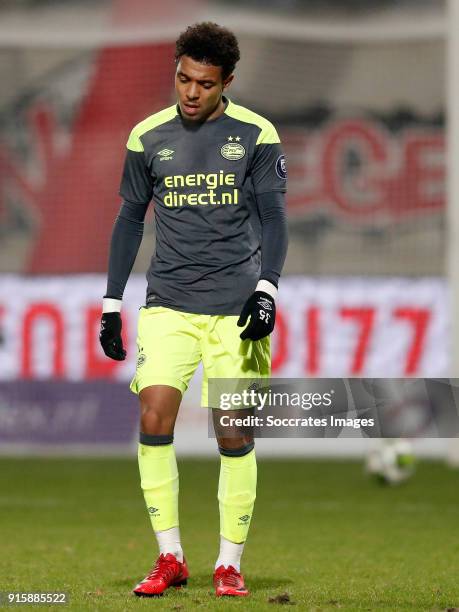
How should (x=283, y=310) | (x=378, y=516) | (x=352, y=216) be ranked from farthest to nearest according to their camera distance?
(x=352, y=216)
(x=283, y=310)
(x=378, y=516)

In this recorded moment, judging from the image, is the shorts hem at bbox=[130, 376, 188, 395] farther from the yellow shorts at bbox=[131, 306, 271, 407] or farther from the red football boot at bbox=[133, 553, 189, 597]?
the red football boot at bbox=[133, 553, 189, 597]

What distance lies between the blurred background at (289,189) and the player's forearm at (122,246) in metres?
10.1

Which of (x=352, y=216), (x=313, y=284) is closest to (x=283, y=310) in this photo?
(x=313, y=284)

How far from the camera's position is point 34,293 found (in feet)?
54.2

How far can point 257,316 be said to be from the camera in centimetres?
520

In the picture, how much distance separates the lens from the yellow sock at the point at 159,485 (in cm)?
534

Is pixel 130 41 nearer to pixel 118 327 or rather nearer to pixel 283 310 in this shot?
pixel 283 310

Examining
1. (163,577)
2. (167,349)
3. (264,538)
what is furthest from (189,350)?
(264,538)

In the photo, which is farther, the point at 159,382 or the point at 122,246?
the point at 122,246

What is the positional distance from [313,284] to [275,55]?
9.99 feet

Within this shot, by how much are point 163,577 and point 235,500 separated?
1.29ft

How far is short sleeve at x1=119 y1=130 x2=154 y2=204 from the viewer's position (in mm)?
5477

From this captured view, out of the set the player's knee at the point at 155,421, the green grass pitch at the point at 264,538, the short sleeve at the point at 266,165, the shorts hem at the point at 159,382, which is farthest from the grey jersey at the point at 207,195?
the green grass pitch at the point at 264,538

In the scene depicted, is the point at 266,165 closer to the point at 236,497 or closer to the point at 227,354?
the point at 227,354
